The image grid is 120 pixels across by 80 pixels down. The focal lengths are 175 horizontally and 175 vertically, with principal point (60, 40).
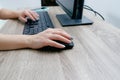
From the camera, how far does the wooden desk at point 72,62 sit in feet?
1.58

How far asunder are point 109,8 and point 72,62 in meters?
1.22

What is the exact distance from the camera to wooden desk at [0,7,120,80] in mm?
482

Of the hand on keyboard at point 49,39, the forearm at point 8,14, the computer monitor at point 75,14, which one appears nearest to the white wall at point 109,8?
the computer monitor at point 75,14

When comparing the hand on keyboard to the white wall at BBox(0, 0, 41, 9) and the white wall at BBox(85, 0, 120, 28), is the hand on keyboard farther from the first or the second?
the white wall at BBox(0, 0, 41, 9)

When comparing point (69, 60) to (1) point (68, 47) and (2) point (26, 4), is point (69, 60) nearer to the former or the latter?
(1) point (68, 47)

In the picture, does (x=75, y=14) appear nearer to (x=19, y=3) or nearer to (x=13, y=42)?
(x=13, y=42)

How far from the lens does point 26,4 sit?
1901 millimetres

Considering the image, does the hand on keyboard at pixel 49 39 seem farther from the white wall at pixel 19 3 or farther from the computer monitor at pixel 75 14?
the white wall at pixel 19 3

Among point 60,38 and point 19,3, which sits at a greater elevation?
point 60,38

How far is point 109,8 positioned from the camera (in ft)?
5.35

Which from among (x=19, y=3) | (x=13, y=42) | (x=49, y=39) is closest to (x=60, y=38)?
(x=49, y=39)

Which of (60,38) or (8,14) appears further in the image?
(8,14)

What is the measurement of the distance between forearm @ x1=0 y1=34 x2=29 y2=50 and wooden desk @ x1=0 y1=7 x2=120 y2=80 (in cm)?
2

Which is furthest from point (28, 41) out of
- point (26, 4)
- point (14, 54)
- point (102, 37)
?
point (26, 4)
